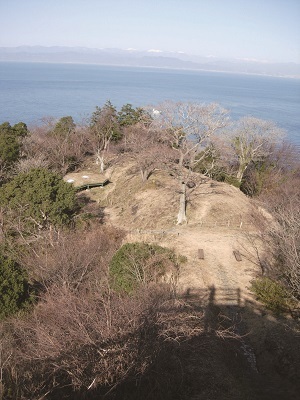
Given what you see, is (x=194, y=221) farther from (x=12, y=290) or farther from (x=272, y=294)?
(x=12, y=290)

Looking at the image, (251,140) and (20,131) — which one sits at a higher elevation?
(251,140)

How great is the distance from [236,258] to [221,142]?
1880 centimetres

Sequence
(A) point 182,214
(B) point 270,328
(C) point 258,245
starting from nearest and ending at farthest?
(B) point 270,328
(C) point 258,245
(A) point 182,214

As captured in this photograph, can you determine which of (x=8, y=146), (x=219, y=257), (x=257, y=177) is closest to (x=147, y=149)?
(x=257, y=177)

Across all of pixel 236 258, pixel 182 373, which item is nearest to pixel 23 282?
pixel 182 373

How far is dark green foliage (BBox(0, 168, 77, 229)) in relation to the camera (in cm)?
1919

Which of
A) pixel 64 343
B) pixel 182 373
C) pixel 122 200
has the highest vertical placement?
pixel 64 343

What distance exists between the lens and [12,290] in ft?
42.1

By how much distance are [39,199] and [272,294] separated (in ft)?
46.9

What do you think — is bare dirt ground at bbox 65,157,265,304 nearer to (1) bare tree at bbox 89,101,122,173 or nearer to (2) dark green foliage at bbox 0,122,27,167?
(1) bare tree at bbox 89,101,122,173

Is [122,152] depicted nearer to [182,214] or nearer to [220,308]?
[182,214]

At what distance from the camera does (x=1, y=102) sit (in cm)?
9844

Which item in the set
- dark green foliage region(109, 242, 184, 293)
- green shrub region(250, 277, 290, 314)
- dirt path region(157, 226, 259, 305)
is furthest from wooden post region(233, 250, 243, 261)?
dark green foliage region(109, 242, 184, 293)

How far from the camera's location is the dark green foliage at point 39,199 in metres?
19.2
